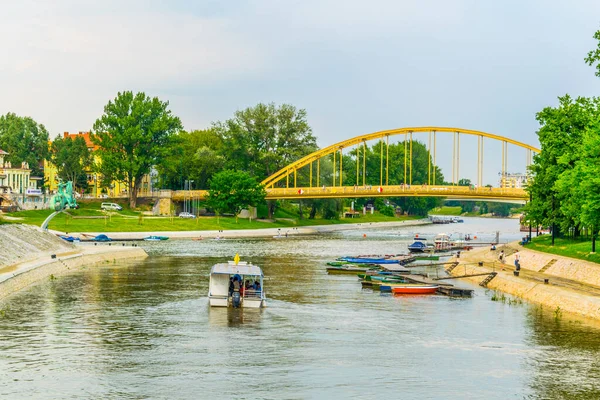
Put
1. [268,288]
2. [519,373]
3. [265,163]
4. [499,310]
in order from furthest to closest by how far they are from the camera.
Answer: [265,163]
[268,288]
[499,310]
[519,373]

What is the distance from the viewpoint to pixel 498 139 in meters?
175

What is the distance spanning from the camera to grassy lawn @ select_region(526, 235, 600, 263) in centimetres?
7500

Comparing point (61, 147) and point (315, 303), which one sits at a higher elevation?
point (61, 147)

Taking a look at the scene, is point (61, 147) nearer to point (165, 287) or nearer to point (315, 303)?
point (165, 287)

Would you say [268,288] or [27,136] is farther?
[27,136]

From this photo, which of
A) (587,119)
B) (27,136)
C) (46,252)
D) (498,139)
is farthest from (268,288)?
(27,136)

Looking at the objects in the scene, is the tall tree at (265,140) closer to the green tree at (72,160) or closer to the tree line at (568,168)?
the green tree at (72,160)

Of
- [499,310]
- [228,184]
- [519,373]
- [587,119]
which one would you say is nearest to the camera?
[519,373]

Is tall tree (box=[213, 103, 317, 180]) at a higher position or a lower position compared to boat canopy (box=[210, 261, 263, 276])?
higher

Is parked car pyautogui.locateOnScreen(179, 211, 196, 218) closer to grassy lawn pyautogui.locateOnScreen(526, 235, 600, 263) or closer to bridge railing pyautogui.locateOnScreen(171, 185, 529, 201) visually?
bridge railing pyautogui.locateOnScreen(171, 185, 529, 201)

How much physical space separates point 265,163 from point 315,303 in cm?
12870

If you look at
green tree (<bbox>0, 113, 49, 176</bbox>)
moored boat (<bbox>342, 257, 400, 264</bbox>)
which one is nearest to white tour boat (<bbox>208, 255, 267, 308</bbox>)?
moored boat (<bbox>342, 257, 400, 264</bbox>)

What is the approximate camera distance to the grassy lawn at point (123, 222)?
436ft

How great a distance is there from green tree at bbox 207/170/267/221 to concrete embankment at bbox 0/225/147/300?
6866 cm
